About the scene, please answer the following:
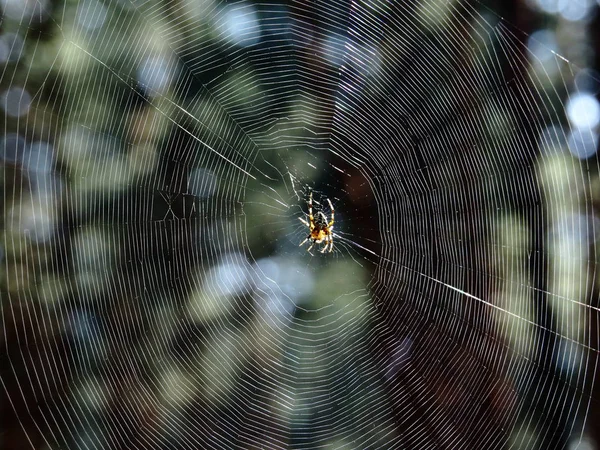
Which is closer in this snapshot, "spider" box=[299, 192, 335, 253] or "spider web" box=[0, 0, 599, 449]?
"spider web" box=[0, 0, 599, 449]

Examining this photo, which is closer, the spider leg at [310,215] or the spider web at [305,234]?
the spider web at [305,234]

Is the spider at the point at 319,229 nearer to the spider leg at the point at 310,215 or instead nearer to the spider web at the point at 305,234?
the spider leg at the point at 310,215

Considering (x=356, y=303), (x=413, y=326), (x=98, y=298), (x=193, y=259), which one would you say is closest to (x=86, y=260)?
(x=98, y=298)

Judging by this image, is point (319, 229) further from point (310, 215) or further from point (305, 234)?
point (305, 234)

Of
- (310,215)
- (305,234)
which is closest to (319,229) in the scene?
(310,215)

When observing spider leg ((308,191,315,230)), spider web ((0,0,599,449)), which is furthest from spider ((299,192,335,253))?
spider web ((0,0,599,449))

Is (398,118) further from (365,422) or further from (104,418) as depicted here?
(104,418)

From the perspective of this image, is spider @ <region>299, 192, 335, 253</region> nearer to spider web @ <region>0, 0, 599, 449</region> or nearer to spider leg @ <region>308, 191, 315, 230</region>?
spider leg @ <region>308, 191, 315, 230</region>

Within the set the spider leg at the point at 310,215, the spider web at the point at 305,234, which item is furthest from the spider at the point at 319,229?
the spider web at the point at 305,234
